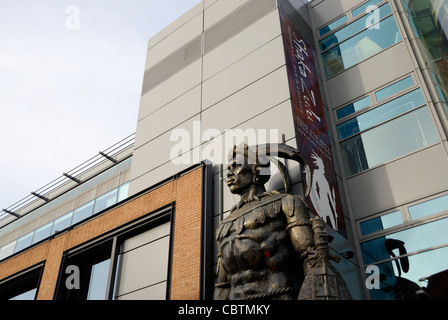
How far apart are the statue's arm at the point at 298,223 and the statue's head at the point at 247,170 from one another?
0.88 meters

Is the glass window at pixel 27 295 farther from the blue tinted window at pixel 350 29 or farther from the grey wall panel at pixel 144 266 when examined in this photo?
the blue tinted window at pixel 350 29

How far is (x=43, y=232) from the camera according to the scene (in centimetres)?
2053

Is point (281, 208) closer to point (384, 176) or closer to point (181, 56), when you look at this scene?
→ point (384, 176)

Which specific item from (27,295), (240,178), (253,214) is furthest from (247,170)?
(27,295)

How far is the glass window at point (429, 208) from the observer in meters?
9.06

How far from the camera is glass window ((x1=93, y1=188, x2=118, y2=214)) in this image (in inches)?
659

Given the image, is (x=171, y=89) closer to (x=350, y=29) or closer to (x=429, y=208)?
(x=350, y=29)

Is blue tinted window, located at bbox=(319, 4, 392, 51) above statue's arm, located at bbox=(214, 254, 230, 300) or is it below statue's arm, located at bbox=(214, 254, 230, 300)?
above

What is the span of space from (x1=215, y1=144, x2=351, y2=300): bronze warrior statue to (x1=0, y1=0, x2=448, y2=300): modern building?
0.94 metres

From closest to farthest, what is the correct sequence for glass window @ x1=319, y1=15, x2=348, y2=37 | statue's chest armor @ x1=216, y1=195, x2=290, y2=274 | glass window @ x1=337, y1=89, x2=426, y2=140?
1. statue's chest armor @ x1=216, y1=195, x2=290, y2=274
2. glass window @ x1=337, y1=89, x2=426, y2=140
3. glass window @ x1=319, y1=15, x2=348, y2=37

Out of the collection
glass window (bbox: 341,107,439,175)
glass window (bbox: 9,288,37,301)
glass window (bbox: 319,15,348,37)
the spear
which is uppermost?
glass window (bbox: 319,15,348,37)

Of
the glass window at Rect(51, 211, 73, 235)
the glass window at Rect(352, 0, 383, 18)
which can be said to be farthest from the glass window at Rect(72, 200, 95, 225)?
the glass window at Rect(352, 0, 383, 18)

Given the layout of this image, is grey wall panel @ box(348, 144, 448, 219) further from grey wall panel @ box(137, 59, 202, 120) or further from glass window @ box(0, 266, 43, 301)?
glass window @ box(0, 266, 43, 301)

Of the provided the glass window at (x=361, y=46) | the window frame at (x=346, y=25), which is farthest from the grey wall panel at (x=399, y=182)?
the glass window at (x=361, y=46)
